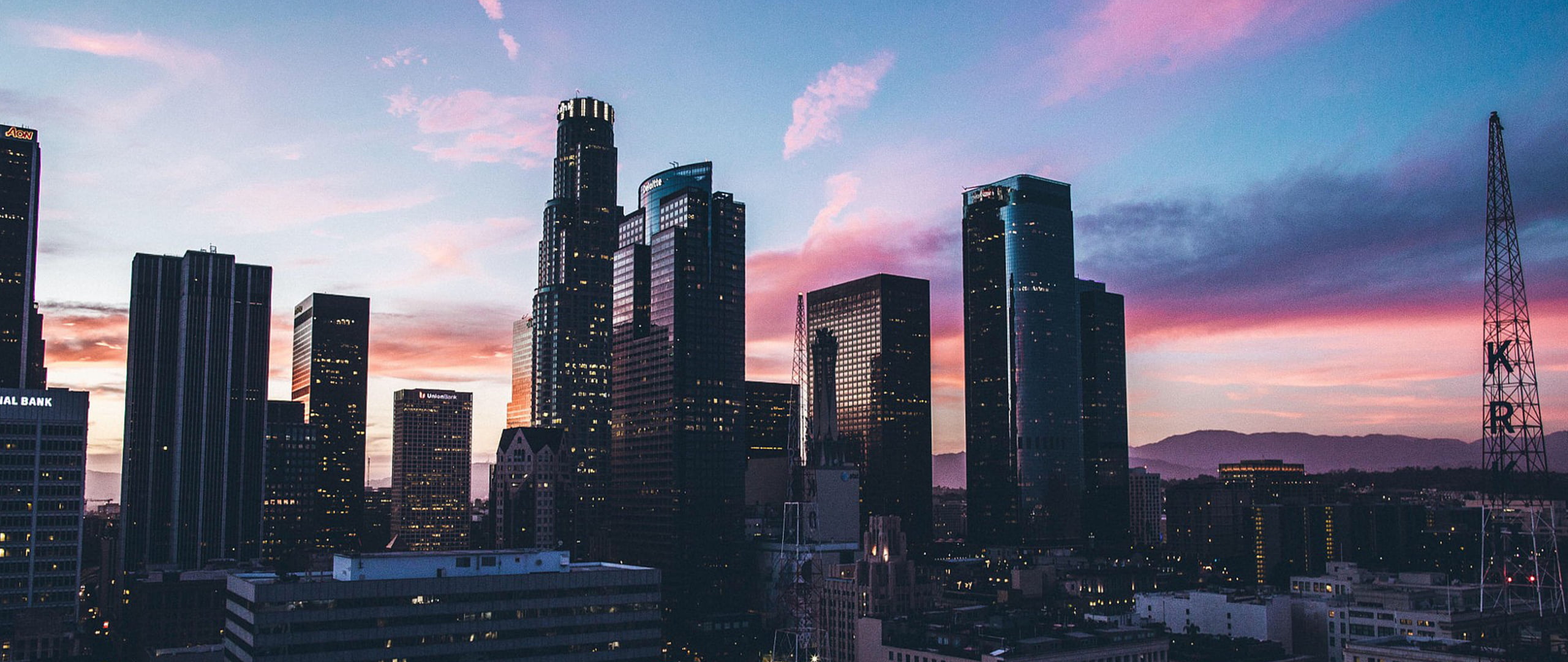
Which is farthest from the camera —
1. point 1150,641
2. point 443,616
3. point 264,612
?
point 1150,641

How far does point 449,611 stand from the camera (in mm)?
137875

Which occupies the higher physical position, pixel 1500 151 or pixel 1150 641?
pixel 1500 151

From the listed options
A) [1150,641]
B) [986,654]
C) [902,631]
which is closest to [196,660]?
[902,631]

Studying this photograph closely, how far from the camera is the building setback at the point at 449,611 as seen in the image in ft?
422

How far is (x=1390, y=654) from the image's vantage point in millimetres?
165875

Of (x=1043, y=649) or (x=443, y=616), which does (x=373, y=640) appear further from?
(x=1043, y=649)

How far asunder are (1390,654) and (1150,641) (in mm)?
34221

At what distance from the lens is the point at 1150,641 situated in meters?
183

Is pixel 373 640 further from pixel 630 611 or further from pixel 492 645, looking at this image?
pixel 630 611

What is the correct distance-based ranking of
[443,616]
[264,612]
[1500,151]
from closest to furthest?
1. [264,612]
2. [443,616]
3. [1500,151]

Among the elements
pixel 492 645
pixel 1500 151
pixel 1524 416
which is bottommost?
pixel 492 645

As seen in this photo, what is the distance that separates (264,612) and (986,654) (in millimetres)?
97576

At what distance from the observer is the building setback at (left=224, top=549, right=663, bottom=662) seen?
12862cm

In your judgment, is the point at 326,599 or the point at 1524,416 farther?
the point at 1524,416
